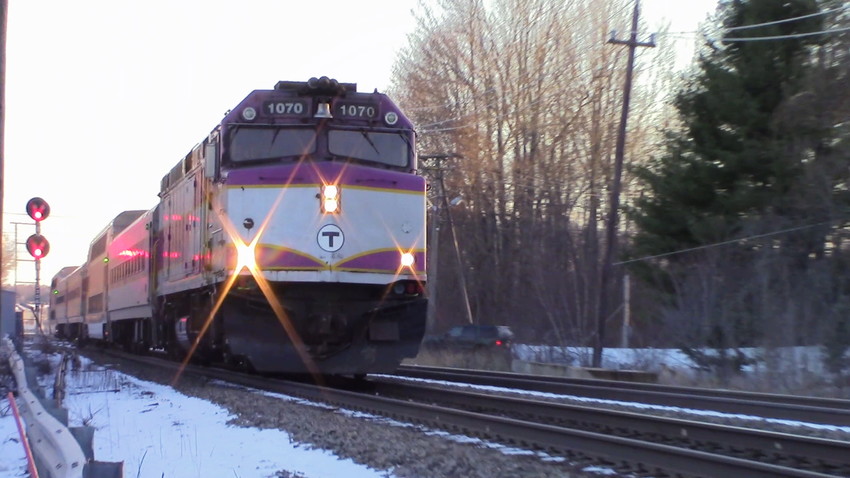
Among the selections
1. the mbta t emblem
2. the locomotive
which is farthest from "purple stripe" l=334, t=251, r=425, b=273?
the mbta t emblem

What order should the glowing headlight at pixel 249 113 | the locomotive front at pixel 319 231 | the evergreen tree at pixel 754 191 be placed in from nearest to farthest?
the locomotive front at pixel 319 231, the glowing headlight at pixel 249 113, the evergreen tree at pixel 754 191

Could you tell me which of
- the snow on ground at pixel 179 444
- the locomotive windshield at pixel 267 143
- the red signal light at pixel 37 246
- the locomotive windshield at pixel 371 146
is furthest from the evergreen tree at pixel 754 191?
the red signal light at pixel 37 246

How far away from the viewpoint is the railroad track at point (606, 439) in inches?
279

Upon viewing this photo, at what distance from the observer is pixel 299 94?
13062 mm

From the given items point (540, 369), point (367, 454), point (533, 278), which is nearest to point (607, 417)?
point (367, 454)

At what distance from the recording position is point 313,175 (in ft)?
41.3

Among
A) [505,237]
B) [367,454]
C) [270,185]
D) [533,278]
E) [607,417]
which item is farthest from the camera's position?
[505,237]

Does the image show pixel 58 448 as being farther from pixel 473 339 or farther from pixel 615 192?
pixel 473 339

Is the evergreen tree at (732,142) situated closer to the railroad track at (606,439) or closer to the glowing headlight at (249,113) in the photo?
the railroad track at (606,439)

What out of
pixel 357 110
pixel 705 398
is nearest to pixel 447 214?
pixel 357 110

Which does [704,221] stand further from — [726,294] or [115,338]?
[115,338]

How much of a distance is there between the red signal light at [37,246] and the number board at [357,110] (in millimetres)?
6500

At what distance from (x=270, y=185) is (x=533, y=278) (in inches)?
850

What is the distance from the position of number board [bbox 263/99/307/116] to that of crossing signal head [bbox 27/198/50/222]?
476 cm
